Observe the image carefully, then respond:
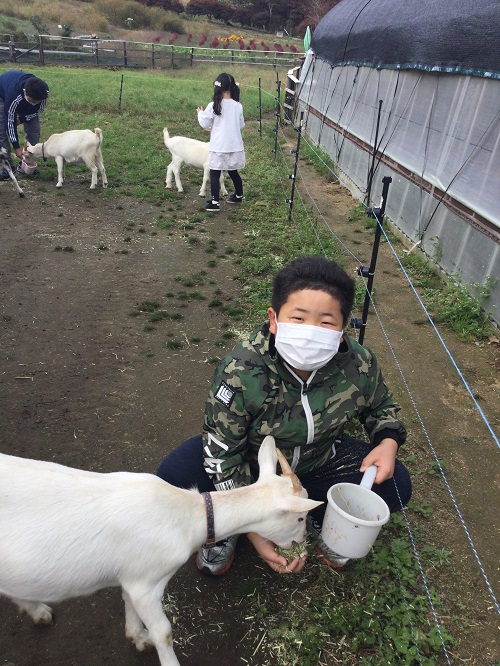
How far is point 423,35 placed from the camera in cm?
691

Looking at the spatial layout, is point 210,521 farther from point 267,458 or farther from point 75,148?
point 75,148

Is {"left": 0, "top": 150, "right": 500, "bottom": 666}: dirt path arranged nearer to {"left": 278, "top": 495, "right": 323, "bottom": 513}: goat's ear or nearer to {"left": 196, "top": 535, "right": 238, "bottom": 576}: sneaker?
{"left": 196, "top": 535, "right": 238, "bottom": 576}: sneaker

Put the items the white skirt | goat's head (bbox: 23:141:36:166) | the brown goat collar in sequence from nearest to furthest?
1. the brown goat collar
2. the white skirt
3. goat's head (bbox: 23:141:36:166)

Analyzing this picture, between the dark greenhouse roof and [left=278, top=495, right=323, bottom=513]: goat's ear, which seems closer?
[left=278, top=495, right=323, bottom=513]: goat's ear

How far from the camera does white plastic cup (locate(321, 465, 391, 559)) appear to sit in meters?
2.11

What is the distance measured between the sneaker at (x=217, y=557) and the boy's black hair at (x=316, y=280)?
1.22 meters

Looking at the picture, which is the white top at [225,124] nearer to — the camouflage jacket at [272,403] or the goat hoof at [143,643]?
the camouflage jacket at [272,403]

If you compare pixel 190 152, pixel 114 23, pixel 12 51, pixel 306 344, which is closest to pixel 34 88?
pixel 190 152

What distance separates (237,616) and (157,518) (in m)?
0.82

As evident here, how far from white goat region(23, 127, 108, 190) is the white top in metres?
2.11

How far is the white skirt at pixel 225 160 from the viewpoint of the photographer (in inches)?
317

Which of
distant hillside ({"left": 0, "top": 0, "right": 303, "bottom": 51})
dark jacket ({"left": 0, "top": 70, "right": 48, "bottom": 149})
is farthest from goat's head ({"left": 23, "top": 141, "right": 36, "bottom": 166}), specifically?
distant hillside ({"left": 0, "top": 0, "right": 303, "bottom": 51})

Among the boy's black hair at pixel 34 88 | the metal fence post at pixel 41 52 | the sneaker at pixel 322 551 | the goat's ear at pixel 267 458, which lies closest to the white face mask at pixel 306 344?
the goat's ear at pixel 267 458

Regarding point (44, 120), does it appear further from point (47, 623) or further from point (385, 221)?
point (47, 623)
